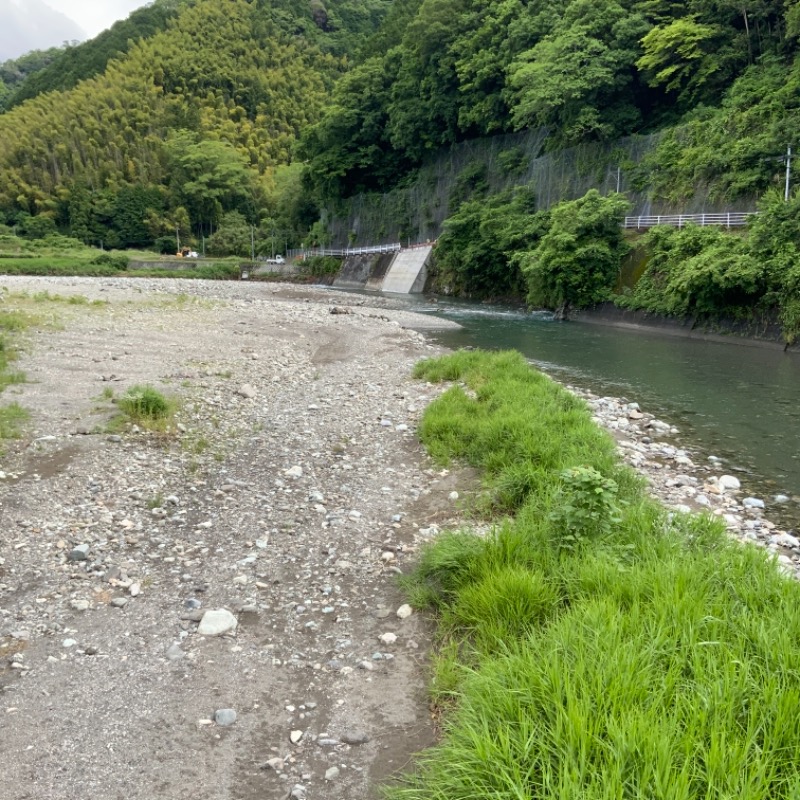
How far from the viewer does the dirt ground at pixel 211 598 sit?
3.45 m

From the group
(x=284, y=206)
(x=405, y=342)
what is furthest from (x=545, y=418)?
(x=284, y=206)

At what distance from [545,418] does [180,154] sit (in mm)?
121645

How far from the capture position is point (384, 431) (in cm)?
988

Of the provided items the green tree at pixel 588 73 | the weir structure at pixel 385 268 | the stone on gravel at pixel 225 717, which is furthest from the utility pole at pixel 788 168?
the stone on gravel at pixel 225 717

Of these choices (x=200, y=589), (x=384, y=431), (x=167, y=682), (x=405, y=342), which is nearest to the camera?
(x=167, y=682)

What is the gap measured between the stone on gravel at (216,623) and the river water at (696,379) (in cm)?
650

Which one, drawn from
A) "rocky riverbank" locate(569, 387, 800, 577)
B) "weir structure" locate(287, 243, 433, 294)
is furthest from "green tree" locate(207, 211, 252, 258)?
"rocky riverbank" locate(569, 387, 800, 577)

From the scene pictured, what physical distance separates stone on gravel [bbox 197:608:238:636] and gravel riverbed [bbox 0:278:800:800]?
15mm

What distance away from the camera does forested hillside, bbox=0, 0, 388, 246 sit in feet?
334

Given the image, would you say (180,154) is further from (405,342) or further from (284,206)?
(405,342)

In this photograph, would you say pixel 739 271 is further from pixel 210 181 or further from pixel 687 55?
pixel 210 181

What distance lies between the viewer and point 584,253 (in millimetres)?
29500

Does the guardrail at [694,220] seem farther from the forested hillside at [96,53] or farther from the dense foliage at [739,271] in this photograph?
the forested hillside at [96,53]

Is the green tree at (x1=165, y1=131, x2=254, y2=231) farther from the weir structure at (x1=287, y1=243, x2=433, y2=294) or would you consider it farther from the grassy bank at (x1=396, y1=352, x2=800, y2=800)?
the grassy bank at (x1=396, y1=352, x2=800, y2=800)
